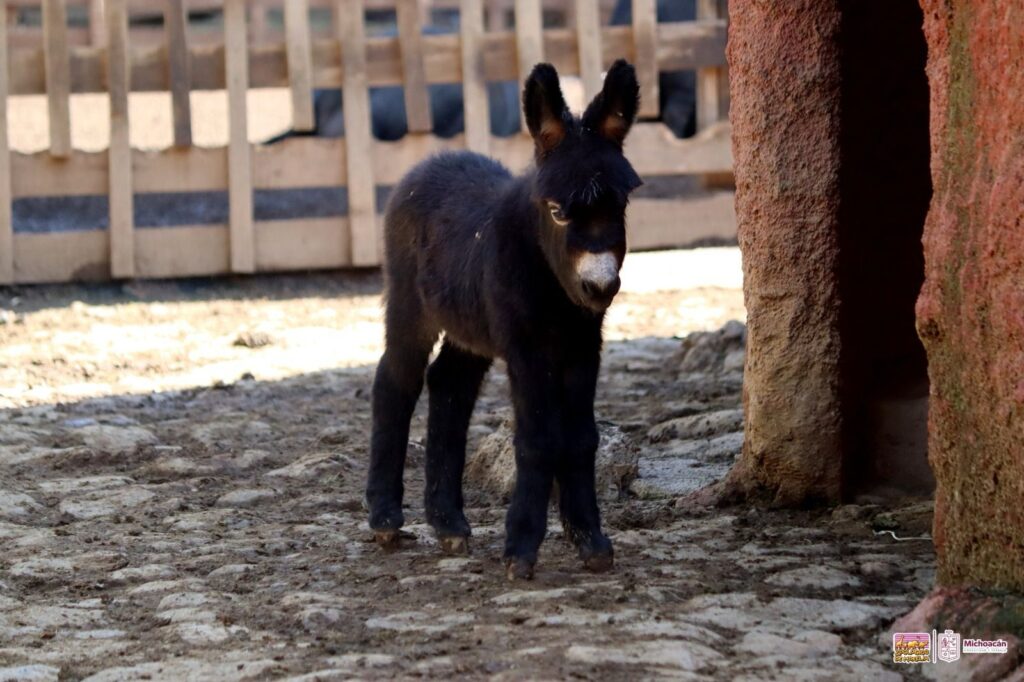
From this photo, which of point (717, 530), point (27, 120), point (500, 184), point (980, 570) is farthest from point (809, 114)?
point (27, 120)

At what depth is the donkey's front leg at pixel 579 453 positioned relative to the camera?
4.85m

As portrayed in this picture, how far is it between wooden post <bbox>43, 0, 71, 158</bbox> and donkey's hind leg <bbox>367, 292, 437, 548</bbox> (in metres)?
6.63

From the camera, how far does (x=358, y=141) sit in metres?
11.7

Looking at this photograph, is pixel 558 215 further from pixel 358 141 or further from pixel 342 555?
pixel 358 141

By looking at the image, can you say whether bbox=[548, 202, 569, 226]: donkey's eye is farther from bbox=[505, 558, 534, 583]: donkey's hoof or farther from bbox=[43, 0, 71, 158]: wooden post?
bbox=[43, 0, 71, 158]: wooden post

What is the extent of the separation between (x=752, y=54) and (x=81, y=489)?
3.36m

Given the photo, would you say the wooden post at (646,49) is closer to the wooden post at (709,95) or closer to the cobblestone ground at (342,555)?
the wooden post at (709,95)

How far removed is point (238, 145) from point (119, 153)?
3.00ft

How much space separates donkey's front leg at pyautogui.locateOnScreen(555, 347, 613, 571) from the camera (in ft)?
15.9

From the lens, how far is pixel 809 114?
5.53 metres

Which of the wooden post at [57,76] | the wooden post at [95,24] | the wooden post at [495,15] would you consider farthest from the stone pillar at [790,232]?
the wooden post at [95,24]

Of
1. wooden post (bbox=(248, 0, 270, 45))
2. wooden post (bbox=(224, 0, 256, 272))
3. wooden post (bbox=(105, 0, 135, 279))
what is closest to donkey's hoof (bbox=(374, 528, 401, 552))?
wooden post (bbox=(224, 0, 256, 272))

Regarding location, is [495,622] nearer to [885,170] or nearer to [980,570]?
[980,570]

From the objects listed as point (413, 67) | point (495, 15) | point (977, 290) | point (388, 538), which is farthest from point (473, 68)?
point (977, 290)
